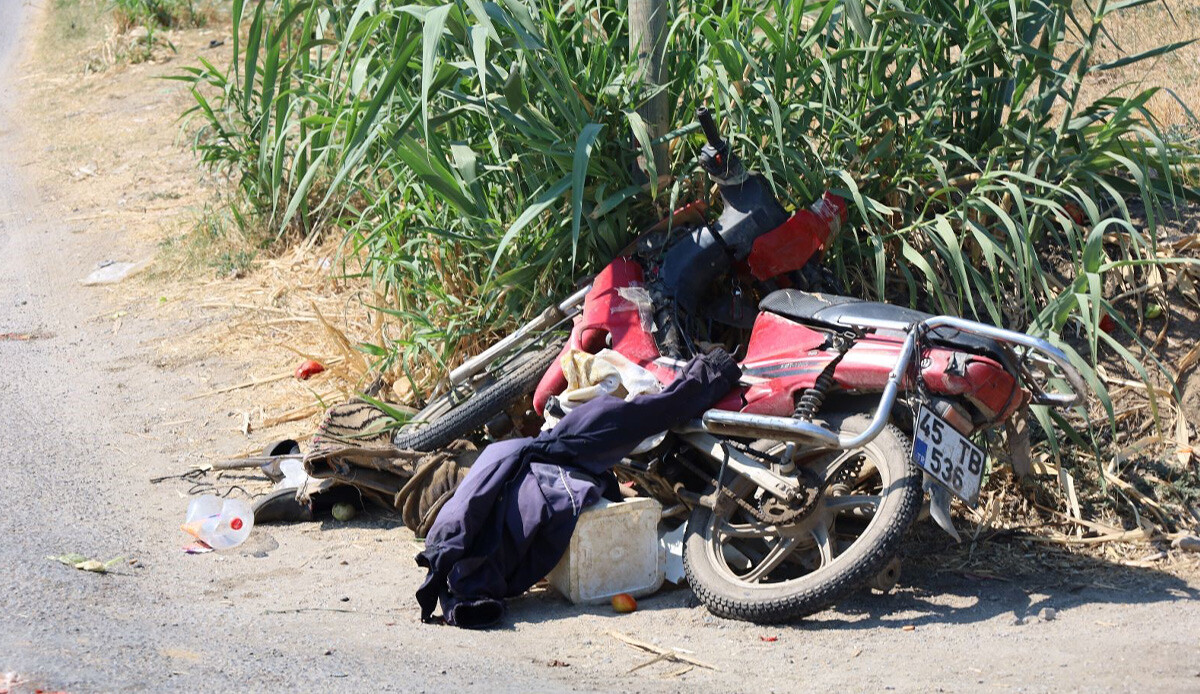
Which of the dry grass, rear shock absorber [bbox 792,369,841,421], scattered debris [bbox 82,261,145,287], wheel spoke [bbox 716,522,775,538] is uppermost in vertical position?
the dry grass

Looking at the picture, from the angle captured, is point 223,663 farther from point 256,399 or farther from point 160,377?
point 160,377

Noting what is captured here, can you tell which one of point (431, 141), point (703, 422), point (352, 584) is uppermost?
point (431, 141)

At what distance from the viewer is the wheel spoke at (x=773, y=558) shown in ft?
11.7

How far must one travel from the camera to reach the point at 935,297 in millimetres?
4457

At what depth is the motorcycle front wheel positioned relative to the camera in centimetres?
329

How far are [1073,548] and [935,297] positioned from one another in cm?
106

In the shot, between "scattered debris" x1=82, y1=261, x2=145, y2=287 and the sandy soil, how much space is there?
5.90 ft

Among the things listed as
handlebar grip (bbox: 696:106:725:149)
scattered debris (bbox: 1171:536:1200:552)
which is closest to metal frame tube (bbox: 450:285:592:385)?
handlebar grip (bbox: 696:106:725:149)

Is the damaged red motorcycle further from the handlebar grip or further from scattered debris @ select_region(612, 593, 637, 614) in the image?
scattered debris @ select_region(612, 593, 637, 614)

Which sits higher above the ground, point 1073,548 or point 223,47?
point 223,47

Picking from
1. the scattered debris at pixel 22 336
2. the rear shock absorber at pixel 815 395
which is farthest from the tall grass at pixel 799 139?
the scattered debris at pixel 22 336

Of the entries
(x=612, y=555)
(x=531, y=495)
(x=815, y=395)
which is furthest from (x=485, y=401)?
(x=815, y=395)

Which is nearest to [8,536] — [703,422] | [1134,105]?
[703,422]

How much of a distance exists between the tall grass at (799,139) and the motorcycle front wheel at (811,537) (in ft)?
2.67
